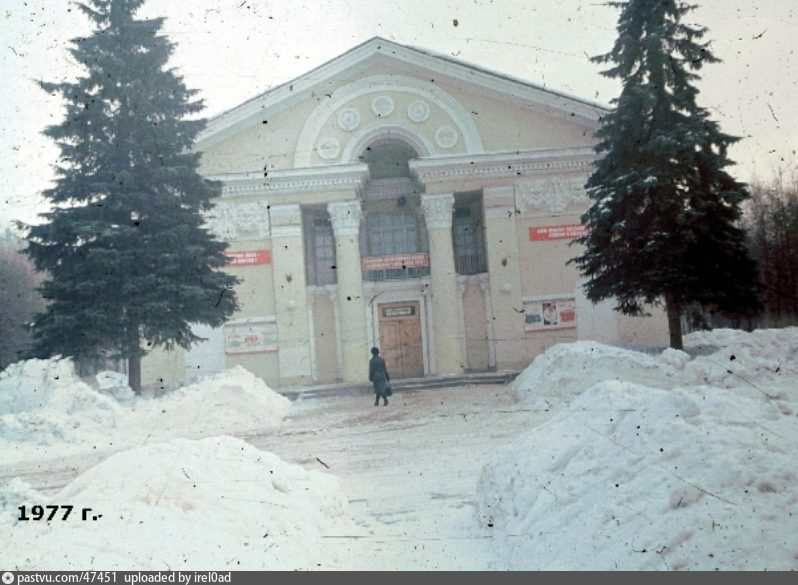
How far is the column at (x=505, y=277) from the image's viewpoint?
66.6ft

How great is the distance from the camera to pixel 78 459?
9.25 m

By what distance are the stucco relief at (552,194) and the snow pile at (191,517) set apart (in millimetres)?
16095

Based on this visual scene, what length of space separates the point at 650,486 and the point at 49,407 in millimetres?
10533

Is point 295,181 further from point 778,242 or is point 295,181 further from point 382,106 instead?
point 778,242

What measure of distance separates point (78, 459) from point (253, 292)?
10995 mm

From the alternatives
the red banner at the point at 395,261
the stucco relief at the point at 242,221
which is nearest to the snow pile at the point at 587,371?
the red banner at the point at 395,261

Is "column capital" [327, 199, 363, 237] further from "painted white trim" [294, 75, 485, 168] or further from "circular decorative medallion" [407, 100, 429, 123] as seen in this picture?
"circular decorative medallion" [407, 100, 429, 123]

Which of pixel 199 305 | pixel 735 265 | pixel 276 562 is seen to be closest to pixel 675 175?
pixel 735 265

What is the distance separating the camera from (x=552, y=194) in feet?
66.7

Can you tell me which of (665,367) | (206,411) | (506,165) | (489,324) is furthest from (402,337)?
(665,367)

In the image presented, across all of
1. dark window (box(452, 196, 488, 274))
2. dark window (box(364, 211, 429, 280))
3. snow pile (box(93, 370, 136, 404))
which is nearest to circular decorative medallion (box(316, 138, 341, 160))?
dark window (box(364, 211, 429, 280))

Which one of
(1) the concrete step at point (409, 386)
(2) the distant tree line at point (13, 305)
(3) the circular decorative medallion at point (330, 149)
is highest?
(3) the circular decorative medallion at point (330, 149)

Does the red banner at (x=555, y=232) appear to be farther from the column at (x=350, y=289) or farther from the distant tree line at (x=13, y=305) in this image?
the distant tree line at (x=13, y=305)
